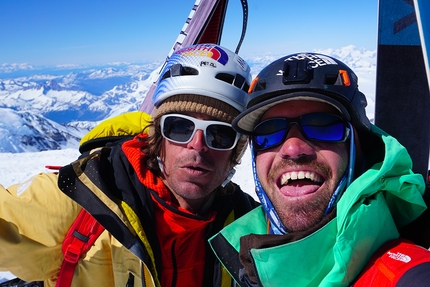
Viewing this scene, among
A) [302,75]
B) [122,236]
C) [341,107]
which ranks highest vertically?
[302,75]

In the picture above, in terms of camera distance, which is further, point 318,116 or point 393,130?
point 393,130

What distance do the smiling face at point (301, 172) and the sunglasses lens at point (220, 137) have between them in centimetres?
66

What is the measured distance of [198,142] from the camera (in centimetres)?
246

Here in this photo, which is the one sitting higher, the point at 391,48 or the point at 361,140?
the point at 391,48

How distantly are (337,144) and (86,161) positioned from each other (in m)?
1.53

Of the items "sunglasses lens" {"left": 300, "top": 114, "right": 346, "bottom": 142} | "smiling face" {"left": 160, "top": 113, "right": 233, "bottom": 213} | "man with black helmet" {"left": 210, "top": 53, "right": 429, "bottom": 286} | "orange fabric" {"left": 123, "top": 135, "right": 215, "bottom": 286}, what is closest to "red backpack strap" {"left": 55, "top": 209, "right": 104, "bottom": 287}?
"orange fabric" {"left": 123, "top": 135, "right": 215, "bottom": 286}

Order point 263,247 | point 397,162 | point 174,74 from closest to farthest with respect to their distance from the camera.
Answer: point 397,162 → point 263,247 → point 174,74

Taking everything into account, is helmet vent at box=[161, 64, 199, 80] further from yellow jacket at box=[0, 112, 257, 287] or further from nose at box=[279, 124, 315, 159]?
nose at box=[279, 124, 315, 159]

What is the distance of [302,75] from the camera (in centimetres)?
173

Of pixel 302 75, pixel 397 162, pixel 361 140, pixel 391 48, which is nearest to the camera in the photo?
pixel 397 162

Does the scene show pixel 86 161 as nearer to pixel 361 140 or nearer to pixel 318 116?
pixel 318 116

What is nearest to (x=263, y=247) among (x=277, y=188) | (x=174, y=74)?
(x=277, y=188)

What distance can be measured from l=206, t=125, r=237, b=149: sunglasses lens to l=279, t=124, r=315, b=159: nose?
0.73 meters

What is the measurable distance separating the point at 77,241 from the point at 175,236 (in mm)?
638
